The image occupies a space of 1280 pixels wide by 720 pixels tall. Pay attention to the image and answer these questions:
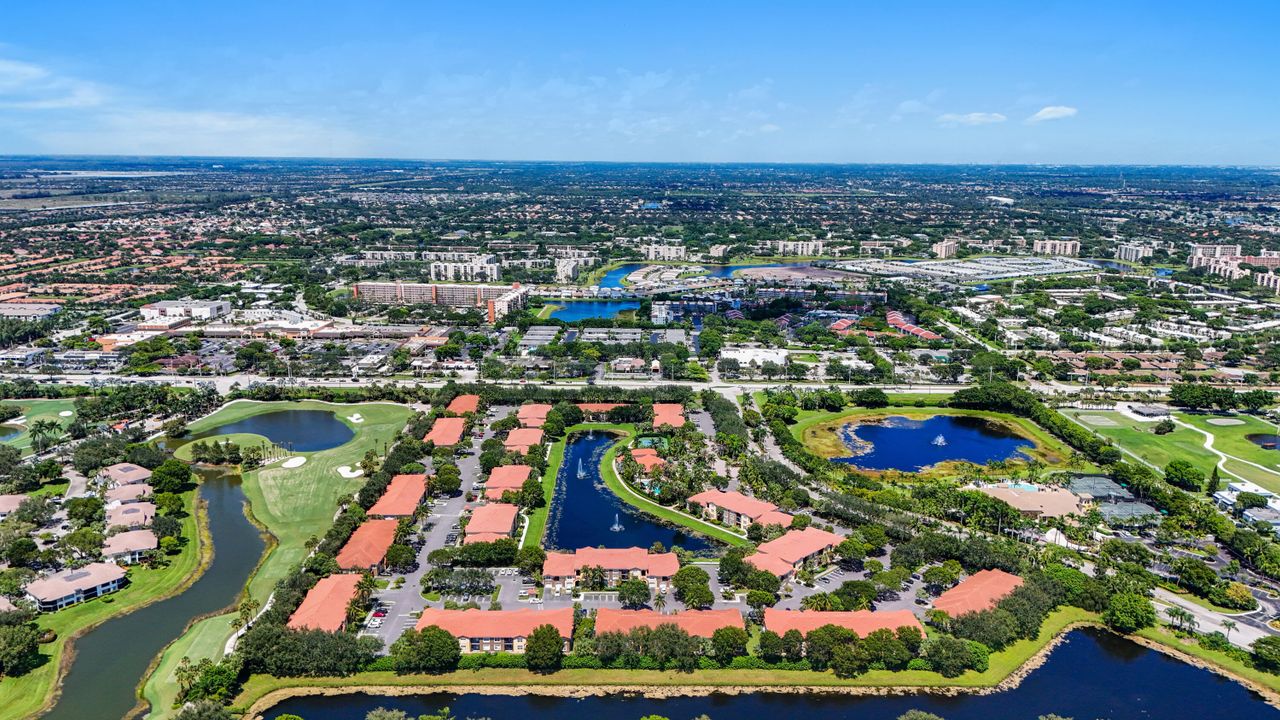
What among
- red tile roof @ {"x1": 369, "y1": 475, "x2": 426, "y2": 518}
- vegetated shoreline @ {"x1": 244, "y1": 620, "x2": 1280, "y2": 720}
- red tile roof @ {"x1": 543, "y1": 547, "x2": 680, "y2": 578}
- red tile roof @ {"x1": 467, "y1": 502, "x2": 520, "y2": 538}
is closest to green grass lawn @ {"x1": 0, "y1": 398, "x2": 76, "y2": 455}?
red tile roof @ {"x1": 369, "y1": 475, "x2": 426, "y2": 518}

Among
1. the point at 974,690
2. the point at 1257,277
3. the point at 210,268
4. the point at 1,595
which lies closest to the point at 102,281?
the point at 210,268

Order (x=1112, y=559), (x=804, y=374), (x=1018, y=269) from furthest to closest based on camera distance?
(x=1018, y=269)
(x=804, y=374)
(x=1112, y=559)

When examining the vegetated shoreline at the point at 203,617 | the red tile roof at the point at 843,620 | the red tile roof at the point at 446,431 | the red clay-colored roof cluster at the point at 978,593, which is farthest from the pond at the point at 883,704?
the red tile roof at the point at 446,431

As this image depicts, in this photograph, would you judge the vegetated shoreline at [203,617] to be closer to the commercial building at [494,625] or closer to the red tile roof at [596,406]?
the commercial building at [494,625]

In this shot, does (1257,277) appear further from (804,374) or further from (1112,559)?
(1112,559)

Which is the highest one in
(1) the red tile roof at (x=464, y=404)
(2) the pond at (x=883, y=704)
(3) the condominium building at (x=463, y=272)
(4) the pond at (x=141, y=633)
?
(3) the condominium building at (x=463, y=272)

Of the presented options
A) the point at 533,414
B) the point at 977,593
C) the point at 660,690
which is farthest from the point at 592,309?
the point at 660,690
